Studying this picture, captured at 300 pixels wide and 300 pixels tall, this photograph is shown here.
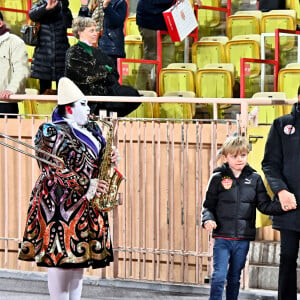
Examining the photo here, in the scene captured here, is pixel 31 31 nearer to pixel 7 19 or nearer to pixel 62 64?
pixel 62 64

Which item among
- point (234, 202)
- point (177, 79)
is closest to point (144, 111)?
point (177, 79)

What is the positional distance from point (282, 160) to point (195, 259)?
84.1 inches

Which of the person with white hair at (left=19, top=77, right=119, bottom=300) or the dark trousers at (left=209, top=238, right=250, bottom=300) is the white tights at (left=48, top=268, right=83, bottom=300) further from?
the dark trousers at (left=209, top=238, right=250, bottom=300)

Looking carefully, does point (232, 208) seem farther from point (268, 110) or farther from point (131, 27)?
point (131, 27)

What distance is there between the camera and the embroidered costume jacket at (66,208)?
25.2ft

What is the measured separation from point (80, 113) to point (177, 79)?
5.38 metres

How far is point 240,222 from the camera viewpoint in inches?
331

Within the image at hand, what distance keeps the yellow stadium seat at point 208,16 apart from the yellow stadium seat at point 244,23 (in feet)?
1.09

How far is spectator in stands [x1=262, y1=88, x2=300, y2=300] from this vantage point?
26.8ft

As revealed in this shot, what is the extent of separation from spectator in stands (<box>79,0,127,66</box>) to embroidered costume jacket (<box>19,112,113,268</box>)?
14.9 feet

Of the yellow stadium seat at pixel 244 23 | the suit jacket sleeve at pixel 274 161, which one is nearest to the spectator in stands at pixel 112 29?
the yellow stadium seat at pixel 244 23

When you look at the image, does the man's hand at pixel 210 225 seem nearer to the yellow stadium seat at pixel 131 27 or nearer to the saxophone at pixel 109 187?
the saxophone at pixel 109 187

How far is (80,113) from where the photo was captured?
7.85 m

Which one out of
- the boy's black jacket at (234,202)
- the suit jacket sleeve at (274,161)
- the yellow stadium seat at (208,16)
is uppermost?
the yellow stadium seat at (208,16)
